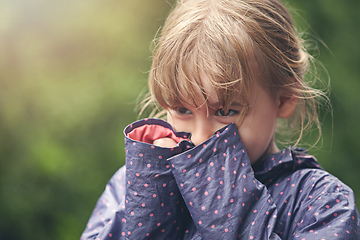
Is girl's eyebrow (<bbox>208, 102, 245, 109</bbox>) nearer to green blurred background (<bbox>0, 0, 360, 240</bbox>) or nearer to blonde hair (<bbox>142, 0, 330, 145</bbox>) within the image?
blonde hair (<bbox>142, 0, 330, 145</bbox>)

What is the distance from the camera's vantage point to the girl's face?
1.37 m

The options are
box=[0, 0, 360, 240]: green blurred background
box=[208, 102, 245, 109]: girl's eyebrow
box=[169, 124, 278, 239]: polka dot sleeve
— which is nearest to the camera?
box=[169, 124, 278, 239]: polka dot sleeve

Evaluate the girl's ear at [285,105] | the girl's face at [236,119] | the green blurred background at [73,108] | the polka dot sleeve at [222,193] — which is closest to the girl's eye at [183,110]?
the girl's face at [236,119]

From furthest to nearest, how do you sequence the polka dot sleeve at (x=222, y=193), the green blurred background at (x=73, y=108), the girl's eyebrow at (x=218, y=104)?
the green blurred background at (x=73, y=108) < the girl's eyebrow at (x=218, y=104) < the polka dot sleeve at (x=222, y=193)

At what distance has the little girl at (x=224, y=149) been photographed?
49.6 inches

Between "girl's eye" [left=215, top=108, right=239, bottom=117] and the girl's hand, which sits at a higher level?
"girl's eye" [left=215, top=108, right=239, bottom=117]

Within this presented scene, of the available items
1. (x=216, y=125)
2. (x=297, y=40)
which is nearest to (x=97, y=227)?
(x=216, y=125)

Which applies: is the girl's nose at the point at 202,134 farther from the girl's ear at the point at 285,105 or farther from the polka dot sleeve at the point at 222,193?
the girl's ear at the point at 285,105

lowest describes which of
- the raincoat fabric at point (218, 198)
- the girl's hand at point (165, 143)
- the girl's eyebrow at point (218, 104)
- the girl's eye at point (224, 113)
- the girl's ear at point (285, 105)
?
the raincoat fabric at point (218, 198)

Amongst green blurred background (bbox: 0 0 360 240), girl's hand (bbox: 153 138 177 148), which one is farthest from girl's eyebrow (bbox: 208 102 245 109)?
green blurred background (bbox: 0 0 360 240)

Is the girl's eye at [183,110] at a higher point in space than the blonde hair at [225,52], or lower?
lower

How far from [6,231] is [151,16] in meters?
1.46

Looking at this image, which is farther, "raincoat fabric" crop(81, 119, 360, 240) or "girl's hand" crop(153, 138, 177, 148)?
"girl's hand" crop(153, 138, 177, 148)

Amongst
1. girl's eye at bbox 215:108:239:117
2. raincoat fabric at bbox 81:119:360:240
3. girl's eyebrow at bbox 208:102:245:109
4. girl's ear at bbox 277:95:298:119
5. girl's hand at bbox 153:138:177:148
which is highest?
girl's eyebrow at bbox 208:102:245:109
